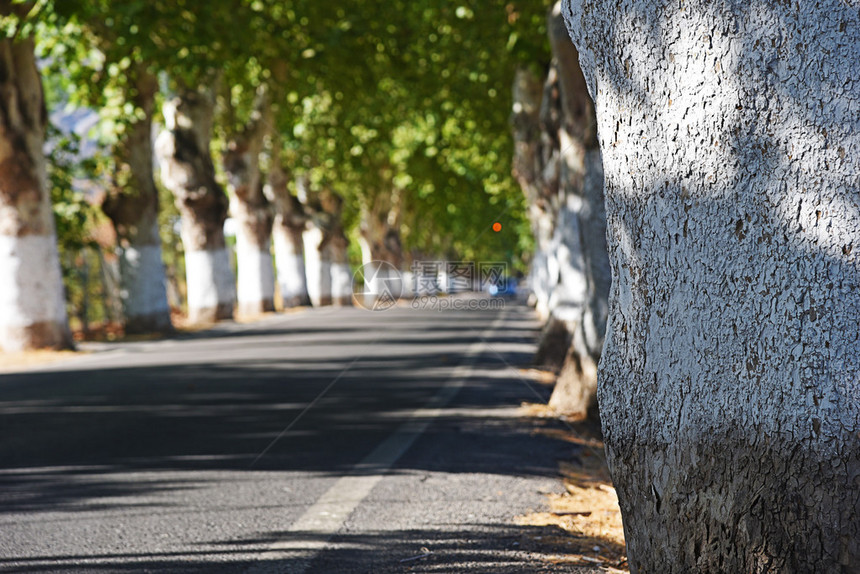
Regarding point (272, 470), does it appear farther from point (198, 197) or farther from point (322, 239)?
point (322, 239)

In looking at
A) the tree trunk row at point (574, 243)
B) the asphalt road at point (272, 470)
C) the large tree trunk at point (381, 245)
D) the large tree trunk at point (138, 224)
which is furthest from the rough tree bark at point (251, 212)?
the asphalt road at point (272, 470)

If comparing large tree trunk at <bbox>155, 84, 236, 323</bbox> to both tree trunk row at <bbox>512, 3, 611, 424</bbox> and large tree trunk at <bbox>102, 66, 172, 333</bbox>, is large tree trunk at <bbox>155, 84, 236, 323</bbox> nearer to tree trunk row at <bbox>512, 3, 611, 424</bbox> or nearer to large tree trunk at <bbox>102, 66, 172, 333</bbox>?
large tree trunk at <bbox>102, 66, 172, 333</bbox>

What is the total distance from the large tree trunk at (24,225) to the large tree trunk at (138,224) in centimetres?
388

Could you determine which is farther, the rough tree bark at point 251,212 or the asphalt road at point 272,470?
the rough tree bark at point 251,212

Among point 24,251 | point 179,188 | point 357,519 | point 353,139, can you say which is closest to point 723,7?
point 357,519

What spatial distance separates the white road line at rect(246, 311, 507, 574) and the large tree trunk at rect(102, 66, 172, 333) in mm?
11833

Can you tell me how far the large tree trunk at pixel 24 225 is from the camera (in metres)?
14.3

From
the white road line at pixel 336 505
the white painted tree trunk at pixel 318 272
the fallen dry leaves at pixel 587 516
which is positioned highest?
the white painted tree trunk at pixel 318 272

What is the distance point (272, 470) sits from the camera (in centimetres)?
582

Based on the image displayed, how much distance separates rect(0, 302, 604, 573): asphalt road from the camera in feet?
13.4

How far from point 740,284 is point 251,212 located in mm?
25848

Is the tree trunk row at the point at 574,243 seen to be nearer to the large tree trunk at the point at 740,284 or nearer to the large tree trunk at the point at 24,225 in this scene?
the large tree trunk at the point at 740,284

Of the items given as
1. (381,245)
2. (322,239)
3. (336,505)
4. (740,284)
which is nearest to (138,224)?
(336,505)

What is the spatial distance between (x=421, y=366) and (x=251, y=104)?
19.3 meters
